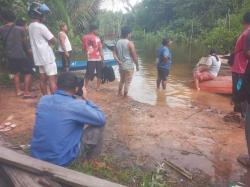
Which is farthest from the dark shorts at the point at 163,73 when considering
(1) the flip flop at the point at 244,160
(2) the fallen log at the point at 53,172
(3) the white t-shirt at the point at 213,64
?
(2) the fallen log at the point at 53,172

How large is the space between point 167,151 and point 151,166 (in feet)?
2.06

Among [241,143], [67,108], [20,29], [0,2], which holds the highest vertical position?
[0,2]

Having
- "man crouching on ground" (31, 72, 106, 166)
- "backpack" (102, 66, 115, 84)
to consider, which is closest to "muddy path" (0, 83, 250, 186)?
"man crouching on ground" (31, 72, 106, 166)

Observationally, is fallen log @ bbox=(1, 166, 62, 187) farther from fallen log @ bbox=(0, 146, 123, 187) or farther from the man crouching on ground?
the man crouching on ground

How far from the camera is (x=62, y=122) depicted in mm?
4094

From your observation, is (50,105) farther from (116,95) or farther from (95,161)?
(116,95)

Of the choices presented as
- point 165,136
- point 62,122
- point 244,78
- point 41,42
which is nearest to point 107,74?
point 41,42

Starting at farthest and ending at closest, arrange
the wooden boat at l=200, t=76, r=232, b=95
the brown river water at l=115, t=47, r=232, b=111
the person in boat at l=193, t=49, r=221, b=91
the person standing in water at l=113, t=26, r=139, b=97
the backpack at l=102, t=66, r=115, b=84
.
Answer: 1. the person in boat at l=193, t=49, r=221, b=91
2. the wooden boat at l=200, t=76, r=232, b=95
3. the brown river water at l=115, t=47, r=232, b=111
4. the backpack at l=102, t=66, r=115, b=84
5. the person standing in water at l=113, t=26, r=139, b=97

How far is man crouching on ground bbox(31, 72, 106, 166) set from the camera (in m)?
4.11

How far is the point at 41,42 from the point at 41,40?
35 millimetres

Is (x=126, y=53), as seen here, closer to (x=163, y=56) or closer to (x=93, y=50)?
(x=93, y=50)

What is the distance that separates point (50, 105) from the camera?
413 centimetres

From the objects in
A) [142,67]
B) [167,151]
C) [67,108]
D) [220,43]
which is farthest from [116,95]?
[220,43]

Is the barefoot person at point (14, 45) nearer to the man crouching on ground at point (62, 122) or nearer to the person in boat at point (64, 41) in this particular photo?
the person in boat at point (64, 41)
